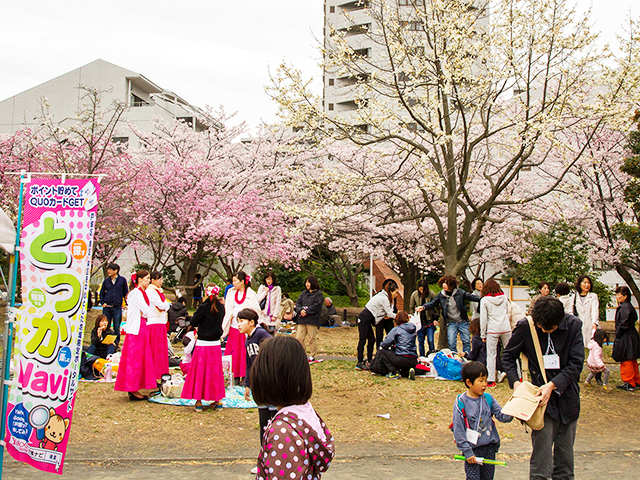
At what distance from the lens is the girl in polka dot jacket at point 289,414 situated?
199 cm

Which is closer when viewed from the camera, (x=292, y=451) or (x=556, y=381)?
(x=292, y=451)

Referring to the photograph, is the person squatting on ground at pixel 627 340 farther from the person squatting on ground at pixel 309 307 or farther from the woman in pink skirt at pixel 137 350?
the woman in pink skirt at pixel 137 350

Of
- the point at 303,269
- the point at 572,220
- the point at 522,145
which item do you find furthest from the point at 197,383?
the point at 303,269

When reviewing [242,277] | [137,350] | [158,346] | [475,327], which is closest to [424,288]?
[475,327]

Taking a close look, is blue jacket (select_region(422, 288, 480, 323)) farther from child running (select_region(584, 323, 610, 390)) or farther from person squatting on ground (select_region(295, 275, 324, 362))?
person squatting on ground (select_region(295, 275, 324, 362))

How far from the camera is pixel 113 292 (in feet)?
34.8

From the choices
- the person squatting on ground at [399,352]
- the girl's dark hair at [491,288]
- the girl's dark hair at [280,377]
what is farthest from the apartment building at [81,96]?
the girl's dark hair at [280,377]

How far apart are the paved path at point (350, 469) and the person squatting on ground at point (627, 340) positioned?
11.2ft

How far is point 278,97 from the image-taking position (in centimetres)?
1167

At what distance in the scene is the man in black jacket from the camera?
3.58 meters

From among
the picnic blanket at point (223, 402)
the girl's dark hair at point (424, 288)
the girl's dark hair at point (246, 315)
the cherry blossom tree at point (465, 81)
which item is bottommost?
the picnic blanket at point (223, 402)

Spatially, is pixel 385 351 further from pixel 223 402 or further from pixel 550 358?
pixel 550 358

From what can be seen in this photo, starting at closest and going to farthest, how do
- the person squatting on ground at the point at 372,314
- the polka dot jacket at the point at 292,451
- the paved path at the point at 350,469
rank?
the polka dot jacket at the point at 292,451 < the paved path at the point at 350,469 < the person squatting on ground at the point at 372,314

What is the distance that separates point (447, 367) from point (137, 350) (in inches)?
197
